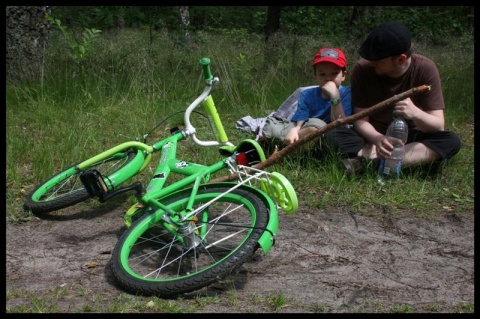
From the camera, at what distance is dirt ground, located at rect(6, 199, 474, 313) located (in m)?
2.89

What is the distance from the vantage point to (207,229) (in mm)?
3396

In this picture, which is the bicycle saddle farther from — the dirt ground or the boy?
the boy

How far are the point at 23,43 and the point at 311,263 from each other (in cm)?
426

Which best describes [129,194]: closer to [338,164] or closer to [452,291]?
[338,164]

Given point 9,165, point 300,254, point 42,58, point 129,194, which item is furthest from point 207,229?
point 42,58

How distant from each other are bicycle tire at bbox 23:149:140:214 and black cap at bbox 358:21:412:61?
1650 mm

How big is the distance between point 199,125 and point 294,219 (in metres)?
1.99

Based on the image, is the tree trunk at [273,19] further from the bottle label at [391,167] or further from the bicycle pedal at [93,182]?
the bicycle pedal at [93,182]

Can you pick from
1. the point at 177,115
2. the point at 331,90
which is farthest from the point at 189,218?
the point at 177,115

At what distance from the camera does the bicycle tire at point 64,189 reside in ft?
12.7

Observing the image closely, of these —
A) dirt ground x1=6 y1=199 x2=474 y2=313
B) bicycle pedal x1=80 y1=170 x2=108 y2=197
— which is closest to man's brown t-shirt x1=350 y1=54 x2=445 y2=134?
dirt ground x1=6 y1=199 x2=474 y2=313

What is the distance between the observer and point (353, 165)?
14.4 ft

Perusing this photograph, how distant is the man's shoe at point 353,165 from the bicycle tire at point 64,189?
150cm

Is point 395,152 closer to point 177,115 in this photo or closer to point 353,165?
point 353,165
